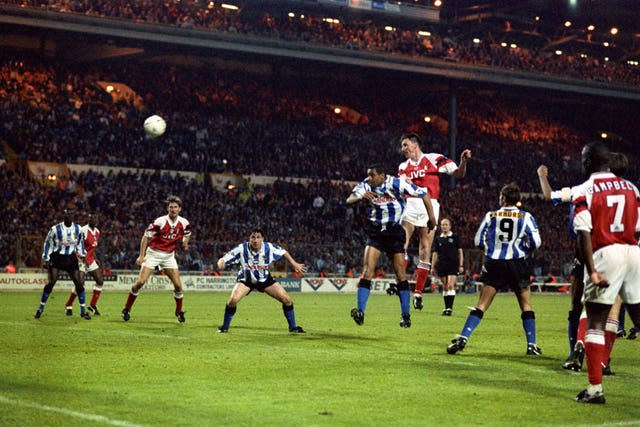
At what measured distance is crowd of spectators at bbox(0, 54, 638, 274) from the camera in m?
40.1

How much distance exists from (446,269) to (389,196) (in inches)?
366

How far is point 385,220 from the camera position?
1568 cm

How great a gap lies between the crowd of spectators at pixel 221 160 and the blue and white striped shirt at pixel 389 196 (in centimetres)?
2282

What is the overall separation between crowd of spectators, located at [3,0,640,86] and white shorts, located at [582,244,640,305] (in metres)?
41.4

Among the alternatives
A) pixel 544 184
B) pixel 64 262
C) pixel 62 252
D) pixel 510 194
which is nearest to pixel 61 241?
pixel 62 252

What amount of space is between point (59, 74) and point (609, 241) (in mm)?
46033

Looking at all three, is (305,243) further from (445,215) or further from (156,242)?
(156,242)

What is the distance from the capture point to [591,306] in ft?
29.2

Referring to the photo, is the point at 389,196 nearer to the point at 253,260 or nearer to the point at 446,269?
the point at 253,260

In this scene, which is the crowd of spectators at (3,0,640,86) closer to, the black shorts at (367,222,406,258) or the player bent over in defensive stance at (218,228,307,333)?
the player bent over in defensive stance at (218,228,307,333)

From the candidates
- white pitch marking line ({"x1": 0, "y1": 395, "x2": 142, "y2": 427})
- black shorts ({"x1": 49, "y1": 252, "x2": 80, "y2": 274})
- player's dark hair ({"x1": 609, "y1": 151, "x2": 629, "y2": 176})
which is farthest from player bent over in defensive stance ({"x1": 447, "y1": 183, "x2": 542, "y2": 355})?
black shorts ({"x1": 49, "y1": 252, "x2": 80, "y2": 274})

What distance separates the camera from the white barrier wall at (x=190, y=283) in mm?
34906

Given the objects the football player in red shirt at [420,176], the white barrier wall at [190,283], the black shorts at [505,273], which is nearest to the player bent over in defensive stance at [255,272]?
the football player in red shirt at [420,176]

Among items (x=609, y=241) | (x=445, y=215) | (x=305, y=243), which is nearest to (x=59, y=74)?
(x=305, y=243)
